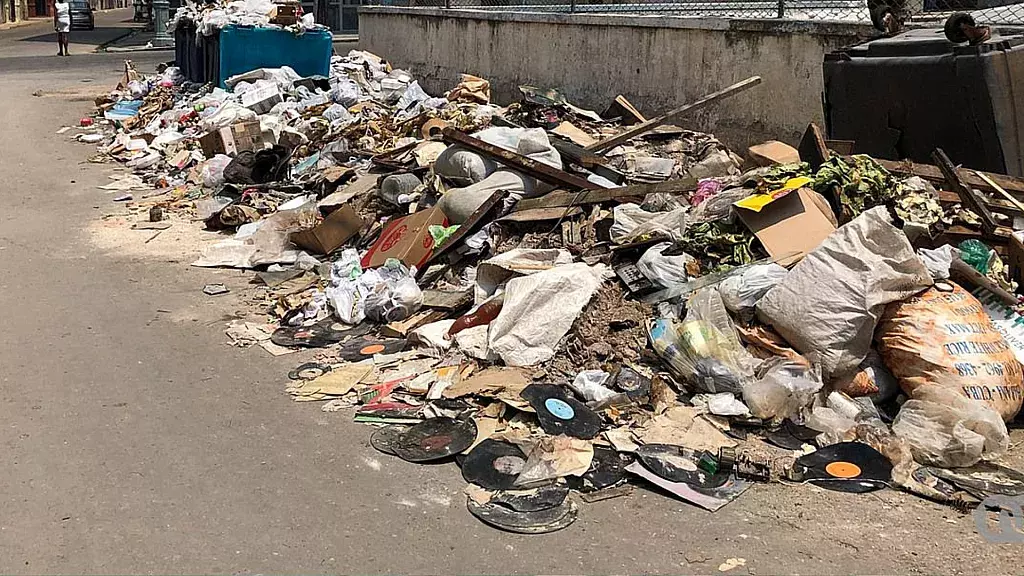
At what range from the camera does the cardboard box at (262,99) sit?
40.5 feet

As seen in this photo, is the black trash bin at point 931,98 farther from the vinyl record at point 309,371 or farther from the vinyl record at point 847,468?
the vinyl record at point 309,371

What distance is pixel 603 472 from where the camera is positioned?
3.84 metres

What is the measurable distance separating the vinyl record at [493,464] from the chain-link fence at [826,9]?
4604 millimetres

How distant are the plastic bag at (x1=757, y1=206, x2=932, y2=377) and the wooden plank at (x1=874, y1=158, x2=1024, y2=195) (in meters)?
0.97

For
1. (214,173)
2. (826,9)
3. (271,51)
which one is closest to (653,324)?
(826,9)

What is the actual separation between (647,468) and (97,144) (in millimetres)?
11362

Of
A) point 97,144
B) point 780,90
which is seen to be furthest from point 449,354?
point 97,144

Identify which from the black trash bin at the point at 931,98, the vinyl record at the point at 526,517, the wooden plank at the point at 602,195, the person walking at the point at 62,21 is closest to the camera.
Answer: the vinyl record at the point at 526,517

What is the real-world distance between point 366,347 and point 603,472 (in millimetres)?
1901

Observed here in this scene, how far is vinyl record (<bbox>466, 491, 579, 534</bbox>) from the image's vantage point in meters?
3.44

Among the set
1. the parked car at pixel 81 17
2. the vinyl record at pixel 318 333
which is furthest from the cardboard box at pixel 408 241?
the parked car at pixel 81 17

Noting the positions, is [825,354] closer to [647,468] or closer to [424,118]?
[647,468]

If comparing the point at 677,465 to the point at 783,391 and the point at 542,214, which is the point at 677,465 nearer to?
the point at 783,391

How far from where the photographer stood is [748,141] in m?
8.13
